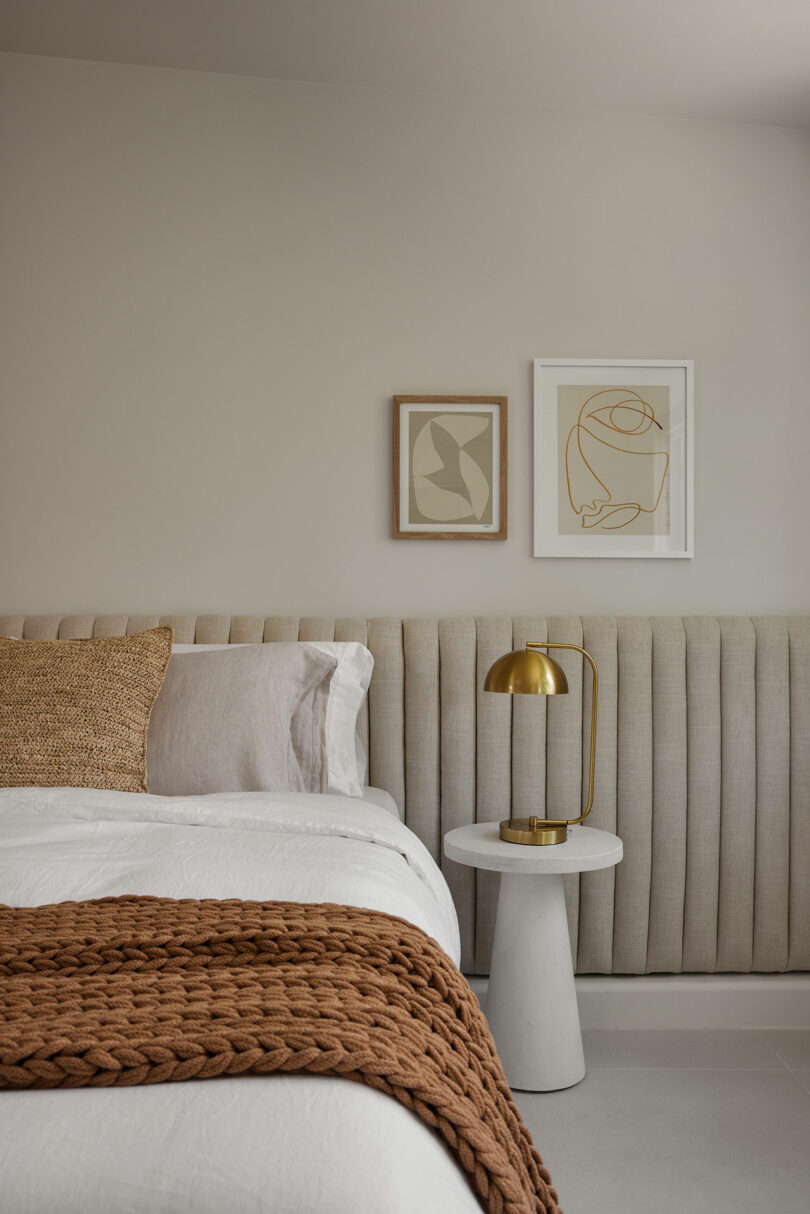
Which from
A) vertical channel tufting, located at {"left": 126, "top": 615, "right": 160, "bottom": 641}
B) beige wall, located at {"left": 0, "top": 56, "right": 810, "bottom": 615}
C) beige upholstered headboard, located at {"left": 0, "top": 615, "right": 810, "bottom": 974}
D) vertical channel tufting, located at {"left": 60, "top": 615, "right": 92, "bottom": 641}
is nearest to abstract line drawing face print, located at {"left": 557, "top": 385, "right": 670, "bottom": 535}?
beige wall, located at {"left": 0, "top": 56, "right": 810, "bottom": 615}

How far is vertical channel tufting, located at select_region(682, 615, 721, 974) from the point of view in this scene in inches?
98.9

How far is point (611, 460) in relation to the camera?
8.77ft

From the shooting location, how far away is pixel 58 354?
8.63ft

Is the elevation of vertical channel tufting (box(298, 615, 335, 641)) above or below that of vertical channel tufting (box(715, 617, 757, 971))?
above

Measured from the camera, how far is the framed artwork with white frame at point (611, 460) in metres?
2.66

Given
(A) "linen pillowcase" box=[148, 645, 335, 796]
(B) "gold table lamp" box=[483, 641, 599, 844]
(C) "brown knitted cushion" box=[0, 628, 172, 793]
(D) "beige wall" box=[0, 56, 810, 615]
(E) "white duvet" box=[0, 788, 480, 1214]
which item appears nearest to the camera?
(E) "white duvet" box=[0, 788, 480, 1214]

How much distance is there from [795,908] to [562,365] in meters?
1.62

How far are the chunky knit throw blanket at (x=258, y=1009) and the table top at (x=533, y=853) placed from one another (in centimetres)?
90

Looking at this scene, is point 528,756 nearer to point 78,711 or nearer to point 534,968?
point 534,968

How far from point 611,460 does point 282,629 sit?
1045 mm

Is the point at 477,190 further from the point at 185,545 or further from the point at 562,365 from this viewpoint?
the point at 185,545

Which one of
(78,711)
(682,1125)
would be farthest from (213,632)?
(682,1125)

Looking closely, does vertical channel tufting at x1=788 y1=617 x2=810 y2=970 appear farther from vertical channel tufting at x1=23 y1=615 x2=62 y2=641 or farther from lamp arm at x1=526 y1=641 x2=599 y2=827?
vertical channel tufting at x1=23 y1=615 x2=62 y2=641

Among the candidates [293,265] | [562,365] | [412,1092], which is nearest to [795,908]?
[562,365]
